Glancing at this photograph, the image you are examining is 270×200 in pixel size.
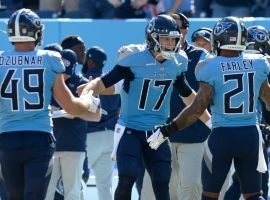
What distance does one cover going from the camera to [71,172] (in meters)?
8.64

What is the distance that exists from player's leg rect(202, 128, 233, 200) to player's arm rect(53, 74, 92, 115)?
101cm

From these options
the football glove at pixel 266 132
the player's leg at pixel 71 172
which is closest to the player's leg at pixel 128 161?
the football glove at pixel 266 132

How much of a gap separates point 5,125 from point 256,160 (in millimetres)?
1830

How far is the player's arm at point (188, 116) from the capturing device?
6918mm

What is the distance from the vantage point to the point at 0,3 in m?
12.1

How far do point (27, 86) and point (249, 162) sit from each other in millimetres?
1705

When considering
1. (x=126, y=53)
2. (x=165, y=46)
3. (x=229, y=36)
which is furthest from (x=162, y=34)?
(x=229, y=36)

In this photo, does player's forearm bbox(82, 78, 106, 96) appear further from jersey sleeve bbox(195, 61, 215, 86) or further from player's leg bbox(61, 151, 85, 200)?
player's leg bbox(61, 151, 85, 200)

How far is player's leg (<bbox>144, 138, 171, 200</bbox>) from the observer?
7.06m

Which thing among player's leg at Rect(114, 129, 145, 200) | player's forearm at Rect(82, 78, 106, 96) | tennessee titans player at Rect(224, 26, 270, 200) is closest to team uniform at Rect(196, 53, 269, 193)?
player's leg at Rect(114, 129, 145, 200)

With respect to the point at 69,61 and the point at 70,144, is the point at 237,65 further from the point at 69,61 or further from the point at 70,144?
the point at 70,144

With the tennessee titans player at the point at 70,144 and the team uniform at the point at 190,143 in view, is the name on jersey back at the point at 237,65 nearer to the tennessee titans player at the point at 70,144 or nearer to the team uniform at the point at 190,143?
the team uniform at the point at 190,143

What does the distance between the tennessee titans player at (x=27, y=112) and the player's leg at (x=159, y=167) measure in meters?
0.88

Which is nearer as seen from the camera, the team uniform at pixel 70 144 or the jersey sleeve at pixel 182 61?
the jersey sleeve at pixel 182 61
